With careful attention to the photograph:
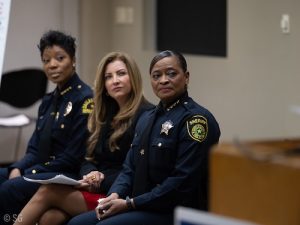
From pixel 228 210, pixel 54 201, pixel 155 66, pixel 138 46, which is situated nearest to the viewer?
pixel 228 210

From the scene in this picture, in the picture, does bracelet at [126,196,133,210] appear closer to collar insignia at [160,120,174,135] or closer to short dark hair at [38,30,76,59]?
collar insignia at [160,120,174,135]

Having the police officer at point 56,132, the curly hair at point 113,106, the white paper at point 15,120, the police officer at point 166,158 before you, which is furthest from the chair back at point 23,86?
the police officer at point 166,158

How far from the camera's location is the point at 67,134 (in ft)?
10.9

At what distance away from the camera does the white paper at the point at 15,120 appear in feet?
17.1

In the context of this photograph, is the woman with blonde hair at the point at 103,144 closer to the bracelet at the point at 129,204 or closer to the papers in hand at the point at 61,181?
the papers in hand at the point at 61,181

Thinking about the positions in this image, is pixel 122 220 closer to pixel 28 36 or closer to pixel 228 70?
pixel 228 70

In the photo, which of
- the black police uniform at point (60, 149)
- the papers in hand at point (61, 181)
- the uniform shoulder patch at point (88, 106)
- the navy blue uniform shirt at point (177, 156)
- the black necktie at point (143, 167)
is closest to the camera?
the navy blue uniform shirt at point (177, 156)

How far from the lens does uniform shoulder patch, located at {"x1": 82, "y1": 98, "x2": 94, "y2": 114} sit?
3299 mm

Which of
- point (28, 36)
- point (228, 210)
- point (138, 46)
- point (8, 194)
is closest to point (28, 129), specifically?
point (28, 36)

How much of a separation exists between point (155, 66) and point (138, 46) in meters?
2.56

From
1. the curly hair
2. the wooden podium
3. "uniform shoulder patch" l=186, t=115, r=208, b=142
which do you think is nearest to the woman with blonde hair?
the curly hair

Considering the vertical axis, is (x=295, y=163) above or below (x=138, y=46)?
below

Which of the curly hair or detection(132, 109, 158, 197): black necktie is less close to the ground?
the curly hair

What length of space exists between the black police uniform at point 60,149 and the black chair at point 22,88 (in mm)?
1971
